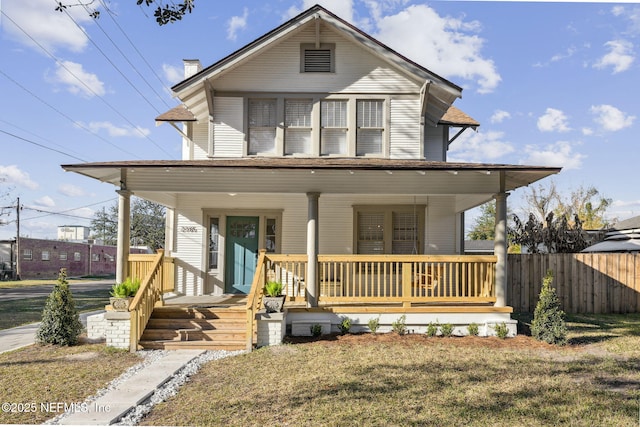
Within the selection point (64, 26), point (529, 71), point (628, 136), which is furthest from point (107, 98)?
point (628, 136)

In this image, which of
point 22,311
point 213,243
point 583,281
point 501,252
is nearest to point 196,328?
point 213,243

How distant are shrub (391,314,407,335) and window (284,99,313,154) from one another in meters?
4.98

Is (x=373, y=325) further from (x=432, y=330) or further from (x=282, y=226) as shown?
(x=282, y=226)

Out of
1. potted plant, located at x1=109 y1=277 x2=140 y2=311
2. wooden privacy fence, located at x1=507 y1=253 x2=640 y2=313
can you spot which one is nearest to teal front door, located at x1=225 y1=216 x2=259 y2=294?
potted plant, located at x1=109 y1=277 x2=140 y2=311

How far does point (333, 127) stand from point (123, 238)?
5887 mm

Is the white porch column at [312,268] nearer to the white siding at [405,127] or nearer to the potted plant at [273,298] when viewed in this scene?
the potted plant at [273,298]

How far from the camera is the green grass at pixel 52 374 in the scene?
546cm

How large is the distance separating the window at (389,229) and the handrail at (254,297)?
12.4ft

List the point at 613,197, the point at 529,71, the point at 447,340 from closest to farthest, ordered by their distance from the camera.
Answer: the point at 447,340 < the point at 529,71 < the point at 613,197

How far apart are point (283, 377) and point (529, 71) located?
52.1ft

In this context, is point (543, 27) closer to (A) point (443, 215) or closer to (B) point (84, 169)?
(A) point (443, 215)

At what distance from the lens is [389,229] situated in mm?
12289

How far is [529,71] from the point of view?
56.5 feet

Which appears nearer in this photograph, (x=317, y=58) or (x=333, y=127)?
(x=333, y=127)
